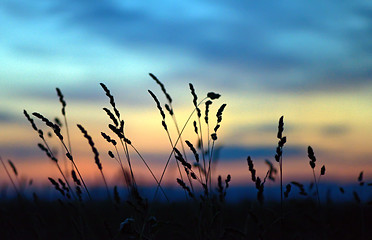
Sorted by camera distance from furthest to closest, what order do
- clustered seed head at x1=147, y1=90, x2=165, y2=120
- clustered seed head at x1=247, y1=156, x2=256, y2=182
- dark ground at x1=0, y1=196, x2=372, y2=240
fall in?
1. dark ground at x1=0, y1=196, x2=372, y2=240
2. clustered seed head at x1=147, y1=90, x2=165, y2=120
3. clustered seed head at x1=247, y1=156, x2=256, y2=182

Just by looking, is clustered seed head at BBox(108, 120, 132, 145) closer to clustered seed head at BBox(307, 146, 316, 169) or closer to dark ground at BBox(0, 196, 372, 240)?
dark ground at BBox(0, 196, 372, 240)

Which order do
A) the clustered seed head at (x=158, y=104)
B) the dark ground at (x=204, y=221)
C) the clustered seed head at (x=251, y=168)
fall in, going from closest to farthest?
the clustered seed head at (x=251, y=168)
the clustered seed head at (x=158, y=104)
the dark ground at (x=204, y=221)

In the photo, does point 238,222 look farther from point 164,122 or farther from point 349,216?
point 164,122

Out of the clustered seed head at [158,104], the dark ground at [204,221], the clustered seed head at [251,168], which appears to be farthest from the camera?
the dark ground at [204,221]

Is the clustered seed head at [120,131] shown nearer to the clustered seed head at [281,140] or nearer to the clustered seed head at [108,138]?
the clustered seed head at [108,138]

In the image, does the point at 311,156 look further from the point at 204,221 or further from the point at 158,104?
the point at 158,104

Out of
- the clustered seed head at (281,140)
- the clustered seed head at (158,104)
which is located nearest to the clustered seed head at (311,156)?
the clustered seed head at (281,140)

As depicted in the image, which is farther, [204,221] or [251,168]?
[204,221]

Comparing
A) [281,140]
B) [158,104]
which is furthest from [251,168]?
[158,104]

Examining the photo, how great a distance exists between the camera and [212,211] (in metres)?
3.07

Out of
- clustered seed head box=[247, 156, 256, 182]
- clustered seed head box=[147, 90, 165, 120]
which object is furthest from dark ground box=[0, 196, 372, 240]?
clustered seed head box=[147, 90, 165, 120]

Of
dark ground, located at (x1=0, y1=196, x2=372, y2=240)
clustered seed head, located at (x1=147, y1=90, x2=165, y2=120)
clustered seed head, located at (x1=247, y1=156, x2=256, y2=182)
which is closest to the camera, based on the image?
clustered seed head, located at (x1=247, y1=156, x2=256, y2=182)

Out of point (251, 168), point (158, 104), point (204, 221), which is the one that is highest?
point (158, 104)

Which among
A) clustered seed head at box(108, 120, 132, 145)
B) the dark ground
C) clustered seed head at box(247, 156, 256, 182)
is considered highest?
clustered seed head at box(108, 120, 132, 145)
